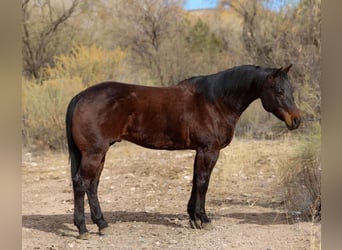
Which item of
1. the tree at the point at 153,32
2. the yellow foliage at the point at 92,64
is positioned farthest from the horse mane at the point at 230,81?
Answer: the yellow foliage at the point at 92,64

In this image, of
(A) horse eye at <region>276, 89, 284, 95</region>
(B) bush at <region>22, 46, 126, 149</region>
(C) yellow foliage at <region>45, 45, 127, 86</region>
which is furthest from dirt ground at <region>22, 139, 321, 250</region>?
(C) yellow foliage at <region>45, 45, 127, 86</region>

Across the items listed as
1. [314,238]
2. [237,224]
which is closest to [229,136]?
[237,224]

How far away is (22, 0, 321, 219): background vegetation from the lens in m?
2.87

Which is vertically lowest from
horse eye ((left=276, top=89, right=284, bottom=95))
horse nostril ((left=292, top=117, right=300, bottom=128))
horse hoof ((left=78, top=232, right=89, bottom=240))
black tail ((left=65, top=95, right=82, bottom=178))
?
horse hoof ((left=78, top=232, right=89, bottom=240))

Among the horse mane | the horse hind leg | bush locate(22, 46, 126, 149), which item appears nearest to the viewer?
the horse hind leg

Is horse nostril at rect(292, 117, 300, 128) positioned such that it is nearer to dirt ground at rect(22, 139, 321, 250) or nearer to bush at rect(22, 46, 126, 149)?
dirt ground at rect(22, 139, 321, 250)

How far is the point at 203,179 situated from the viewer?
9.20 ft

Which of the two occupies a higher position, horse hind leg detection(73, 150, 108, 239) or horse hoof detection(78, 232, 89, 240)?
horse hind leg detection(73, 150, 108, 239)

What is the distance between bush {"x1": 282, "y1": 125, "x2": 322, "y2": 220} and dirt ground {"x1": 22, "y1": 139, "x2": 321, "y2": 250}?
0.17 feet

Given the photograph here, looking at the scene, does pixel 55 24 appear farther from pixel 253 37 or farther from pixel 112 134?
pixel 253 37

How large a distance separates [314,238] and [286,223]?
0.59 ft

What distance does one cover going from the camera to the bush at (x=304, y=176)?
2.84 metres

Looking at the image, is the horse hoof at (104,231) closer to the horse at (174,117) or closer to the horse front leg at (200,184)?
the horse at (174,117)

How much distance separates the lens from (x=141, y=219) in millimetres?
2887
